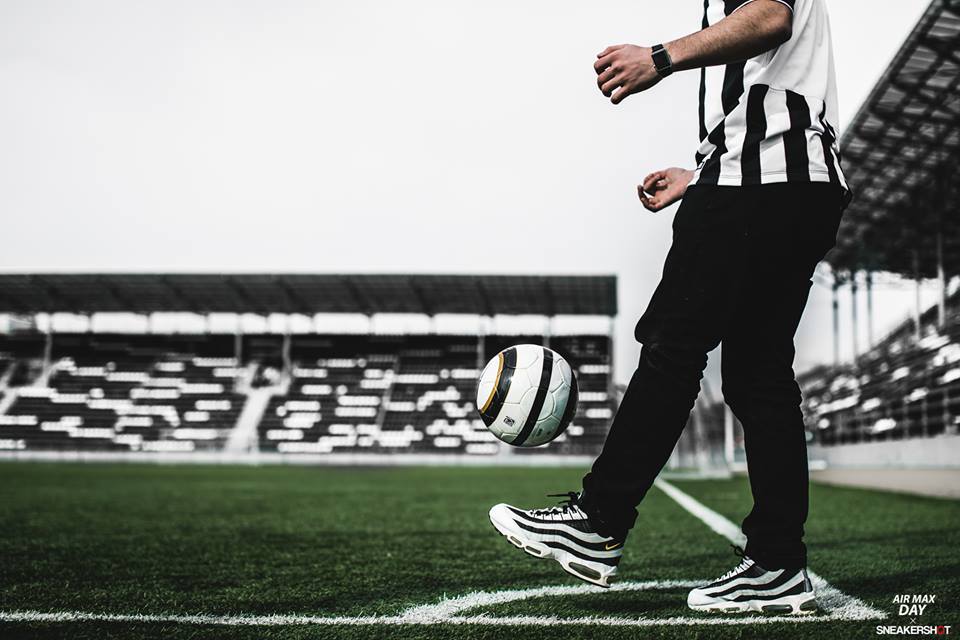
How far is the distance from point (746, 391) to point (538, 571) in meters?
1.02

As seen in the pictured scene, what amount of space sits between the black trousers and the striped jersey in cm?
4

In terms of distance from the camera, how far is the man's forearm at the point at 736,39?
65.7 inches

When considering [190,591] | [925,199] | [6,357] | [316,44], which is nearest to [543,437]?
[190,591]

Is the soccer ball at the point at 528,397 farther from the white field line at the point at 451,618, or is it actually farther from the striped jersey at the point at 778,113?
the striped jersey at the point at 778,113

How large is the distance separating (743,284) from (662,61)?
20.6 inches

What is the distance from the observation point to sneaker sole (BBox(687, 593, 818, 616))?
71.0 inches

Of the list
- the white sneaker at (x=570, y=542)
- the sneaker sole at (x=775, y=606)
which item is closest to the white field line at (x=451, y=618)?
the sneaker sole at (x=775, y=606)

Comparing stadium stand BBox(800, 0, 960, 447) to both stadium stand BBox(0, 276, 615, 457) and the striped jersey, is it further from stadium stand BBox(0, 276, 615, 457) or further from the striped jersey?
stadium stand BBox(0, 276, 615, 457)

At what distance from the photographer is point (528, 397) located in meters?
2.25

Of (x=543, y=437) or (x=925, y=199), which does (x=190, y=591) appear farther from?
(x=925, y=199)

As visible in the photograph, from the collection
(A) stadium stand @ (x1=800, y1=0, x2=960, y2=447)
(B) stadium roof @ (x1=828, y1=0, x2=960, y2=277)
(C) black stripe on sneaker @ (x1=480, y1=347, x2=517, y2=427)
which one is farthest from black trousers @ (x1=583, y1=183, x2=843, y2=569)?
(B) stadium roof @ (x1=828, y1=0, x2=960, y2=277)

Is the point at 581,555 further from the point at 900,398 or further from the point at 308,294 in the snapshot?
the point at 308,294

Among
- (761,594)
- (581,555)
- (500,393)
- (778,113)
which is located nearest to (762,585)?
(761,594)

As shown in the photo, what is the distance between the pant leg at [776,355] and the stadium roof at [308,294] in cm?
2788
